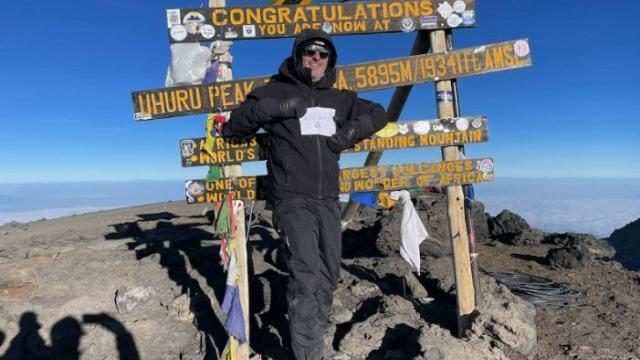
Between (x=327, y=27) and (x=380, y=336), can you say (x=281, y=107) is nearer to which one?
(x=327, y=27)

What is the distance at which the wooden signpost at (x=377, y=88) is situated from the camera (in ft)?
14.9

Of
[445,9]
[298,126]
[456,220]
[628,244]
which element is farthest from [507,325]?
[628,244]

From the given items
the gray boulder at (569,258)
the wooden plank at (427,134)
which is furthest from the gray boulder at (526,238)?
the wooden plank at (427,134)

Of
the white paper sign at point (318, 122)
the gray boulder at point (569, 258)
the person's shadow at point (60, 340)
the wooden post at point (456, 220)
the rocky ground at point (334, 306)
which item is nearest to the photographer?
the white paper sign at point (318, 122)

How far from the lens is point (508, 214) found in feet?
34.6

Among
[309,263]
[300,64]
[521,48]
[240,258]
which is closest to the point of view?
[309,263]

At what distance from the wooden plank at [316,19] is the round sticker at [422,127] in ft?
3.42

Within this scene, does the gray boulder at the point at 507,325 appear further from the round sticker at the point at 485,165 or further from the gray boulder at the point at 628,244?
the gray boulder at the point at 628,244

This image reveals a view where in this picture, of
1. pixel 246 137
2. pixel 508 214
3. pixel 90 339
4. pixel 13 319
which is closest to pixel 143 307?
pixel 90 339

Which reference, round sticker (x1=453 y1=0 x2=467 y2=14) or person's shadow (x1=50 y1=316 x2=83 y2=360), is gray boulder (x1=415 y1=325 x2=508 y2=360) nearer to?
round sticker (x1=453 y1=0 x2=467 y2=14)

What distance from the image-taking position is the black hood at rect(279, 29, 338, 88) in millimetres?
3988

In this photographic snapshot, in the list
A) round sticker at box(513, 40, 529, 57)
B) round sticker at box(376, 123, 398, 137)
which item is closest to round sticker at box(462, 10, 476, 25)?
round sticker at box(513, 40, 529, 57)

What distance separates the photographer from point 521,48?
4.81 meters

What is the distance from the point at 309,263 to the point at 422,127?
211cm
